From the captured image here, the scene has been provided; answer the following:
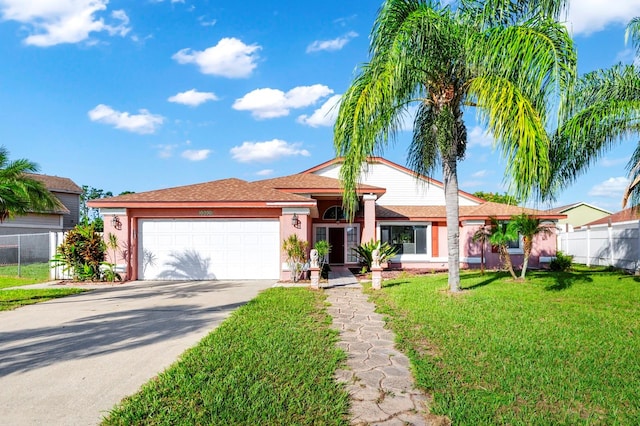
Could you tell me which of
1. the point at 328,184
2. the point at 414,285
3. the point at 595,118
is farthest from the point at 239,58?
the point at 595,118

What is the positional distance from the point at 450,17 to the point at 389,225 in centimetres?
1112

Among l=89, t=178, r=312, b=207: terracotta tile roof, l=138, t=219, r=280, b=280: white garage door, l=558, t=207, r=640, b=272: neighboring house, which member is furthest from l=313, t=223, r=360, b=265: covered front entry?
l=558, t=207, r=640, b=272: neighboring house

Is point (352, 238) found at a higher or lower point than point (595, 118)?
lower

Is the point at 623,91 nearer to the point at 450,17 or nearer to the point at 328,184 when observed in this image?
the point at 450,17

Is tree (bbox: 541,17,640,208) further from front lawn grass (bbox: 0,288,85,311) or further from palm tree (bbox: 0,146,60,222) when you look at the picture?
palm tree (bbox: 0,146,60,222)

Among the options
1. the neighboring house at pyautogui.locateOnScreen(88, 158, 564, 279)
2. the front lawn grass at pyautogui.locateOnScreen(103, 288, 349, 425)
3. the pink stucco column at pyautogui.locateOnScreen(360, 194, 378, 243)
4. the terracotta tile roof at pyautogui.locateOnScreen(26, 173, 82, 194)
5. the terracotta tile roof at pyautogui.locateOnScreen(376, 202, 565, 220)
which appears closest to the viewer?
the front lawn grass at pyautogui.locateOnScreen(103, 288, 349, 425)

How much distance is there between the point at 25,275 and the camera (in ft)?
51.3

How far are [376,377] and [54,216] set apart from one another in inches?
1157

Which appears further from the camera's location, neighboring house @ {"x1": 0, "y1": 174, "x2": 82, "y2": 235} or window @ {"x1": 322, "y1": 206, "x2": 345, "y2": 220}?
neighboring house @ {"x1": 0, "y1": 174, "x2": 82, "y2": 235}

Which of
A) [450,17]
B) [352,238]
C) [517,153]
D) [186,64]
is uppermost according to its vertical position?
[186,64]

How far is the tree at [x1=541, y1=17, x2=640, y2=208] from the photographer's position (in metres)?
9.20

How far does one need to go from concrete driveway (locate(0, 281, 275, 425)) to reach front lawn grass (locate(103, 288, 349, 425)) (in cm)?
34

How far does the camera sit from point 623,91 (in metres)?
9.44

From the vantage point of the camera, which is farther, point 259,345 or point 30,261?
point 30,261
